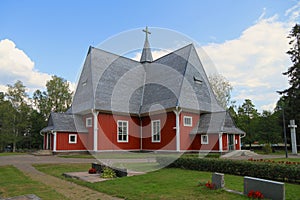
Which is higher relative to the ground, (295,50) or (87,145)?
(295,50)

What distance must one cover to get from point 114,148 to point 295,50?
29529 millimetres

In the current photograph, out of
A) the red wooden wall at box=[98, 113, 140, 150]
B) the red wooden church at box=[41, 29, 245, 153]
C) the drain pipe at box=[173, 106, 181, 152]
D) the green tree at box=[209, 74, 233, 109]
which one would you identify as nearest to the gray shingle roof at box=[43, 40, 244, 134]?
the red wooden church at box=[41, 29, 245, 153]

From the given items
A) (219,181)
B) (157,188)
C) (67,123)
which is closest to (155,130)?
(67,123)

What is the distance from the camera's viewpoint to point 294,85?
34406mm

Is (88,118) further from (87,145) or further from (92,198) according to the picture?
(92,198)

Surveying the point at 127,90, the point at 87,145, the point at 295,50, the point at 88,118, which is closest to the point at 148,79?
the point at 127,90

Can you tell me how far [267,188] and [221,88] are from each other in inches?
1287

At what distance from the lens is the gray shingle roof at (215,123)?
2300 centimetres

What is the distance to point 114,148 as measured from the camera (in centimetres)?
2425

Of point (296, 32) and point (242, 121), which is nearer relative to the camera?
point (296, 32)

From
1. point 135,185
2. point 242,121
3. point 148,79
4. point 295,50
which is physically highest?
point 295,50

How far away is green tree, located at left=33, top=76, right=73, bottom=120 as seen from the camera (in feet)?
148

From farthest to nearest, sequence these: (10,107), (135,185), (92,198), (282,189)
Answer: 1. (10,107)
2. (135,185)
3. (92,198)
4. (282,189)

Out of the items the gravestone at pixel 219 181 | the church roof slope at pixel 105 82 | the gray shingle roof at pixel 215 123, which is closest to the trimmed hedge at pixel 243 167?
the gravestone at pixel 219 181
